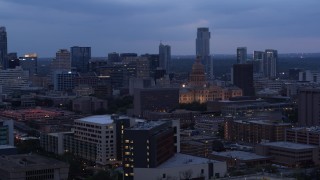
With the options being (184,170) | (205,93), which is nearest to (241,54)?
(205,93)

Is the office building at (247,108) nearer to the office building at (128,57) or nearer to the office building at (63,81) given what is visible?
the office building at (63,81)

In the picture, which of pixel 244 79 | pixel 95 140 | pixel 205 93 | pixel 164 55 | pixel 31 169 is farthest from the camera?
pixel 164 55

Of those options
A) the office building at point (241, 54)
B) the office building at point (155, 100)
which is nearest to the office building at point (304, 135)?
the office building at point (155, 100)

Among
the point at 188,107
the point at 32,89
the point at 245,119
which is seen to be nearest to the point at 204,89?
the point at 188,107

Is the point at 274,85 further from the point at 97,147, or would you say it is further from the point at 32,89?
the point at 97,147

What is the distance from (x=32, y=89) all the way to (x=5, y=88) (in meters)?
3.73

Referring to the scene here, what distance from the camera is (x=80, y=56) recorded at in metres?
78.1

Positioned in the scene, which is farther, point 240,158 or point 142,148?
point 240,158

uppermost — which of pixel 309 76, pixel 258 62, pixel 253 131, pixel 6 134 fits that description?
pixel 258 62

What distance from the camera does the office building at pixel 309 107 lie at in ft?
98.1

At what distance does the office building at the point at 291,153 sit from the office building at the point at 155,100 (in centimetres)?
1445

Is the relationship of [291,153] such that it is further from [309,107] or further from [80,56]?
[80,56]

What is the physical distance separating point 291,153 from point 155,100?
1736cm

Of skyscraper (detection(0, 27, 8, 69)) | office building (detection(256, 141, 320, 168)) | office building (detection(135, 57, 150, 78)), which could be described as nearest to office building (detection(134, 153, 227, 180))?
office building (detection(256, 141, 320, 168))
